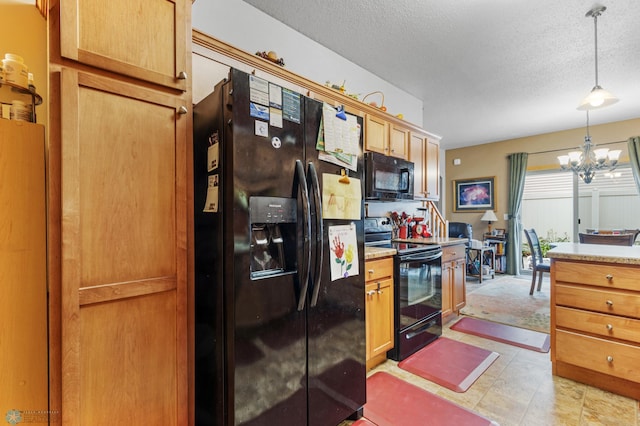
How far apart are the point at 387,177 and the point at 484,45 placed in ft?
5.27

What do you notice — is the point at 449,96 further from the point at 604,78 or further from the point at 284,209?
the point at 284,209

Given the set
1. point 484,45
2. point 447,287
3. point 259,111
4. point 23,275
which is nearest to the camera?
point 23,275

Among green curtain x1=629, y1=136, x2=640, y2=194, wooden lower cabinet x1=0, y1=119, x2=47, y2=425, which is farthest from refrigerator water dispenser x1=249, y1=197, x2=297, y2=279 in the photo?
green curtain x1=629, y1=136, x2=640, y2=194

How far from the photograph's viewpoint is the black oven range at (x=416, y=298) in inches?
96.7

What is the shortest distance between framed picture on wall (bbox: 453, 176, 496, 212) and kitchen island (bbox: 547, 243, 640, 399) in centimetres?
497

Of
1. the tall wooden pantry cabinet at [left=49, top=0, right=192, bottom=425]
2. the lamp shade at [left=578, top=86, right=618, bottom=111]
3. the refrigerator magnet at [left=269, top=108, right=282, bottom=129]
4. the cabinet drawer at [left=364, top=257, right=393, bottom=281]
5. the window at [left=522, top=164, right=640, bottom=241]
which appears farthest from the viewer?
the window at [left=522, top=164, right=640, bottom=241]

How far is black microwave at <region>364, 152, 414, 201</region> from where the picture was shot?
2.77 metres

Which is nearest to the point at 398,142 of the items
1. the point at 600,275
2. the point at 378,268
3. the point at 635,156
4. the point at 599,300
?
the point at 378,268

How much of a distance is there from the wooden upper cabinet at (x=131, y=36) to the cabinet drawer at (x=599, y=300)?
2.81m

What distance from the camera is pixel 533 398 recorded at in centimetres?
200

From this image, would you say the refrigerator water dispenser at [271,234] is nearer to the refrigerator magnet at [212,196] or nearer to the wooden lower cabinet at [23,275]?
the refrigerator magnet at [212,196]

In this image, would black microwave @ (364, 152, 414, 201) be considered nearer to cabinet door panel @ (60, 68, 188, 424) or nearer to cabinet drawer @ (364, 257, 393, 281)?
cabinet drawer @ (364, 257, 393, 281)

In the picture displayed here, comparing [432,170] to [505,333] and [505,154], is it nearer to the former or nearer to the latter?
[505,333]

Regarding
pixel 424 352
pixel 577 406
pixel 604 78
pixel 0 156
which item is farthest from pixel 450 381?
pixel 604 78
